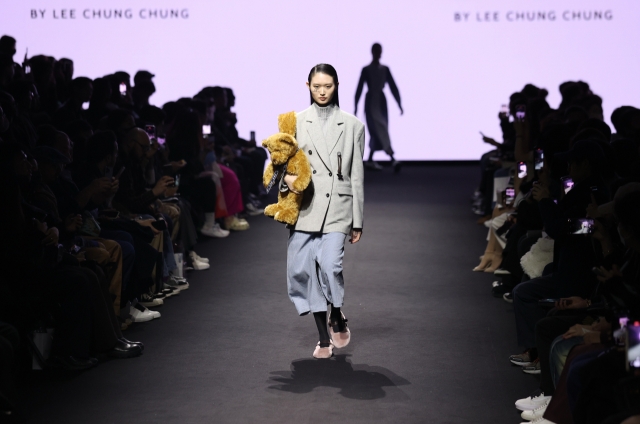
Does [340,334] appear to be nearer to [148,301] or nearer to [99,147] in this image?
[148,301]

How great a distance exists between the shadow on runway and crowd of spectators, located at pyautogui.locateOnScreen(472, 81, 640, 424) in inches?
21.9

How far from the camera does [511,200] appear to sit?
5895mm

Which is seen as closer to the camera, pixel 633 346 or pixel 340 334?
pixel 633 346

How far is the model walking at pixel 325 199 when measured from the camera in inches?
174

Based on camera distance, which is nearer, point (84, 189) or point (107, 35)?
point (84, 189)

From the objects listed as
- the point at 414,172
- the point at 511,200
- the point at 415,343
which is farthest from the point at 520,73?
the point at 415,343

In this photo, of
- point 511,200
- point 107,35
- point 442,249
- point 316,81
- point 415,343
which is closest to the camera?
point 316,81

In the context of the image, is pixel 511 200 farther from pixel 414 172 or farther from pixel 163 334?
pixel 414 172

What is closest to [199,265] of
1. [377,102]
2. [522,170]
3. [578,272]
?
[522,170]

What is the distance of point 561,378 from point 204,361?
170 centimetres

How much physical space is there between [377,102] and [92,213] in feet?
25.6

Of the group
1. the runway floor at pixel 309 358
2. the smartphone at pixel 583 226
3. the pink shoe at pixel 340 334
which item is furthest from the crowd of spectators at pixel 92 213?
the smartphone at pixel 583 226

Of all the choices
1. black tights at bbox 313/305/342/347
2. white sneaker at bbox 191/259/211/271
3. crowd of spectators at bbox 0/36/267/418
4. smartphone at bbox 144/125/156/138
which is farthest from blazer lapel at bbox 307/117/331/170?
white sneaker at bbox 191/259/211/271

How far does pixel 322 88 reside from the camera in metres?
4.39
